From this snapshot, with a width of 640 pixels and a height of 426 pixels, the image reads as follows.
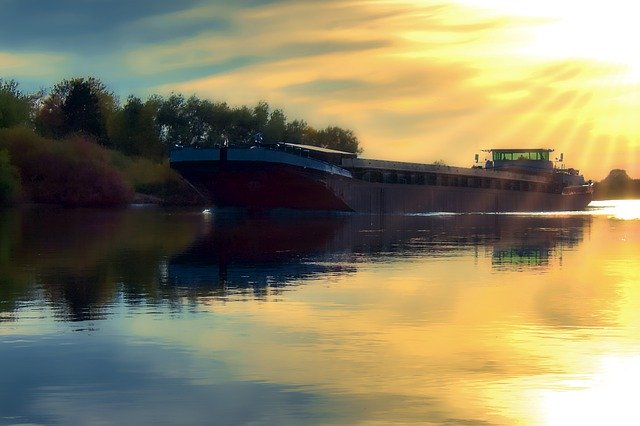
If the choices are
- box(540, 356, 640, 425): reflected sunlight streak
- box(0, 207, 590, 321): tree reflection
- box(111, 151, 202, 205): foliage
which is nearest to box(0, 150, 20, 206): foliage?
box(111, 151, 202, 205): foliage

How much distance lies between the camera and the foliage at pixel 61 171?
129000 mm

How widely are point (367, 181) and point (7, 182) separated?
1522 inches

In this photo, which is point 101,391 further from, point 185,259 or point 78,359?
point 185,259

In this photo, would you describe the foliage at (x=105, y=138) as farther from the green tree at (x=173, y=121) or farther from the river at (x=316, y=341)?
the river at (x=316, y=341)

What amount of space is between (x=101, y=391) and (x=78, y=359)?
8.12 feet

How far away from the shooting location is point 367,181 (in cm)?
11525

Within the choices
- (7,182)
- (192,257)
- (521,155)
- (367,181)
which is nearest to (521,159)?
(521,155)

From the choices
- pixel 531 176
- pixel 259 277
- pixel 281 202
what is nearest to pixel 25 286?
pixel 259 277

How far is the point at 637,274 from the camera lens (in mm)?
34062

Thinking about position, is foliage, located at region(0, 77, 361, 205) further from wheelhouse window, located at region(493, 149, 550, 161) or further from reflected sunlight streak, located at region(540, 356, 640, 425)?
reflected sunlight streak, located at region(540, 356, 640, 425)

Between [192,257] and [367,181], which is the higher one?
[367,181]

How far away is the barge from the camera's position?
9656 centimetres

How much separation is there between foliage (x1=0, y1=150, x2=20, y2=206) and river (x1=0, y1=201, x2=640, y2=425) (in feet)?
270

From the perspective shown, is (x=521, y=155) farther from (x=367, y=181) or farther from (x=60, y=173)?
(x=60, y=173)
